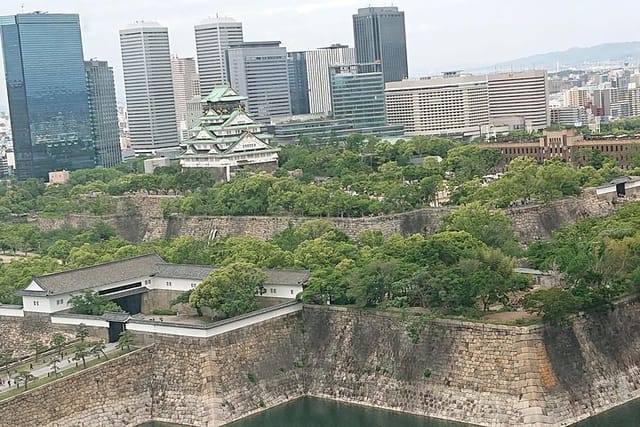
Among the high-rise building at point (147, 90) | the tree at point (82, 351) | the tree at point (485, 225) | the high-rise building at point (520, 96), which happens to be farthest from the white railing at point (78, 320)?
the high-rise building at point (147, 90)

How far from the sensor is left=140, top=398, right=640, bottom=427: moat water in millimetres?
23781

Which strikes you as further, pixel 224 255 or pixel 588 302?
pixel 224 255

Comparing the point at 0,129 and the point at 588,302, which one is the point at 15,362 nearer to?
the point at 588,302

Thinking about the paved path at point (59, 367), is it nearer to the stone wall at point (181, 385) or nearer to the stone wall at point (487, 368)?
the stone wall at point (181, 385)

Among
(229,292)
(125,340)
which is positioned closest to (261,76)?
(229,292)

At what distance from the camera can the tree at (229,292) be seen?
92.4 feet

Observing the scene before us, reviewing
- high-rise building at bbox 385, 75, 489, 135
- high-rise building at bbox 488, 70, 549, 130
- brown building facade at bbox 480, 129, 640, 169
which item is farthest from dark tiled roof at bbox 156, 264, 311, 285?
high-rise building at bbox 488, 70, 549, 130

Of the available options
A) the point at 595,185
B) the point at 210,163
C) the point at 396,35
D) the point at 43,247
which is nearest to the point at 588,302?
the point at 595,185

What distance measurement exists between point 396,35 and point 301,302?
102m

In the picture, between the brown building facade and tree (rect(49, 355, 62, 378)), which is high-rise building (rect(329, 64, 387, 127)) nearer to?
the brown building facade

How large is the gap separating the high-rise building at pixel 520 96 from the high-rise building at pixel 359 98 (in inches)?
711

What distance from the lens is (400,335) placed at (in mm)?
26562

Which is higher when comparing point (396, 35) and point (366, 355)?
point (396, 35)

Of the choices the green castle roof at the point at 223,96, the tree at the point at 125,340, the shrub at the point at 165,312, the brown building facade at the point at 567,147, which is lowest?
the shrub at the point at 165,312
